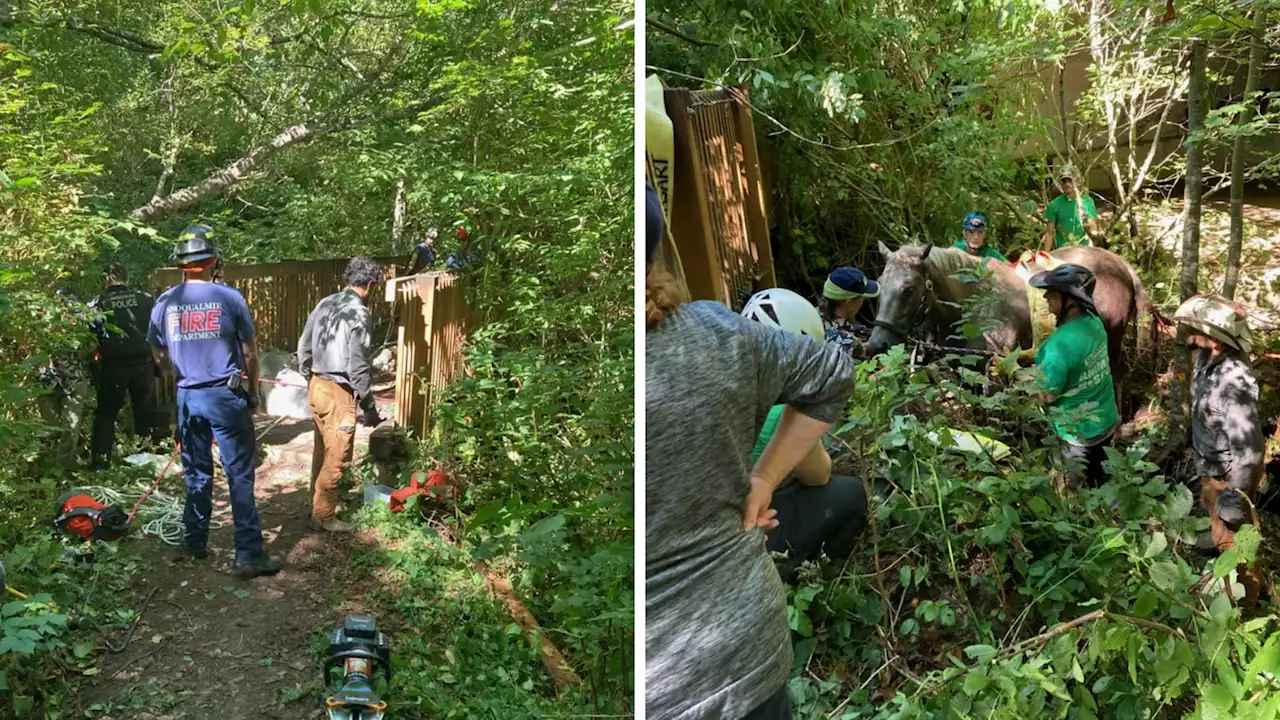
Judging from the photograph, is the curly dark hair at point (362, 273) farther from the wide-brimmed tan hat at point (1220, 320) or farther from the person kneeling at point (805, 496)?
the wide-brimmed tan hat at point (1220, 320)

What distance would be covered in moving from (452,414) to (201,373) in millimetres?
370

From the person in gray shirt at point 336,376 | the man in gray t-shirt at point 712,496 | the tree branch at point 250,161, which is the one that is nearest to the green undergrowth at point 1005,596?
the man in gray t-shirt at point 712,496

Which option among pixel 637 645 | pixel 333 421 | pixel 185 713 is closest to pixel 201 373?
pixel 333 421

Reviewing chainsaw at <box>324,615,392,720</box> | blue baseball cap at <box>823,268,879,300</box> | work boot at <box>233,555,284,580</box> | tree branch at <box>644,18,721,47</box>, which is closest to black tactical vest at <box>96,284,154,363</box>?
work boot at <box>233,555,284,580</box>

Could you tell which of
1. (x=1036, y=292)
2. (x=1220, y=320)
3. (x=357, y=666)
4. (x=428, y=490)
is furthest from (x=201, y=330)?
(x=1220, y=320)

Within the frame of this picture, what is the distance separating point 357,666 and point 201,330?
551mm

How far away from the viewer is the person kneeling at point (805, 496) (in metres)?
0.76

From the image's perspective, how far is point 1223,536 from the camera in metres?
1.39

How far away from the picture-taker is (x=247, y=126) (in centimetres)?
128

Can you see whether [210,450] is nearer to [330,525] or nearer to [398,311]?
[330,525]

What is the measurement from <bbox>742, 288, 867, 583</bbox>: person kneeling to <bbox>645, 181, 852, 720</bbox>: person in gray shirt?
3 centimetres

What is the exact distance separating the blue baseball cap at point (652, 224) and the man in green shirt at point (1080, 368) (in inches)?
38.5

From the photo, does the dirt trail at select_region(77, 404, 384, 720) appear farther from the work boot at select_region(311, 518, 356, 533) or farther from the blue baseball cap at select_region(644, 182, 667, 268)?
the blue baseball cap at select_region(644, 182, 667, 268)

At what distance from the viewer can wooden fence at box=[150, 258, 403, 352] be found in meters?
1.27
